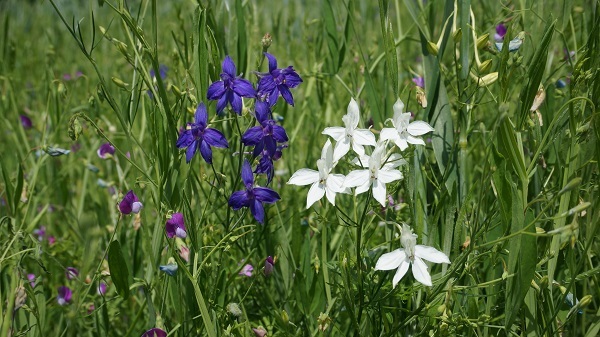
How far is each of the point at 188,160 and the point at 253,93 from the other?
15 centimetres

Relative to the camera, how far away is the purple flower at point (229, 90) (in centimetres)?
109

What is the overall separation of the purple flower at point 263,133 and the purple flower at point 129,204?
27cm

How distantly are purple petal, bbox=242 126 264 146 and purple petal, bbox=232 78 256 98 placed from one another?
54 mm

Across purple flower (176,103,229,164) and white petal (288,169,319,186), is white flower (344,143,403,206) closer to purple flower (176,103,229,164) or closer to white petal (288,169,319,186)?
white petal (288,169,319,186)

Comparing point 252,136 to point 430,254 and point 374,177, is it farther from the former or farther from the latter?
point 430,254

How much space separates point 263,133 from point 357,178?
211 millimetres

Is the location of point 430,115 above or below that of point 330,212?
above

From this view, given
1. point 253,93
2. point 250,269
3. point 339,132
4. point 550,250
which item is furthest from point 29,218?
point 550,250

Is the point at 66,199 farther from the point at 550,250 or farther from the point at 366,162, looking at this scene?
the point at 550,250

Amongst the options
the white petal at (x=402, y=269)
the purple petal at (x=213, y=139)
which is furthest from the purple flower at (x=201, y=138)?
the white petal at (x=402, y=269)

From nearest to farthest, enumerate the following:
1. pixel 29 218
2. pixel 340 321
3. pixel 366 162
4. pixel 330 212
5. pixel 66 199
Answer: pixel 366 162
pixel 340 321
pixel 330 212
pixel 29 218
pixel 66 199

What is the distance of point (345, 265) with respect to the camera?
3.54 feet

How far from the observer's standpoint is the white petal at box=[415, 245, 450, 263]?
37.8 inches

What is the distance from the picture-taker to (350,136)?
1.02 m
